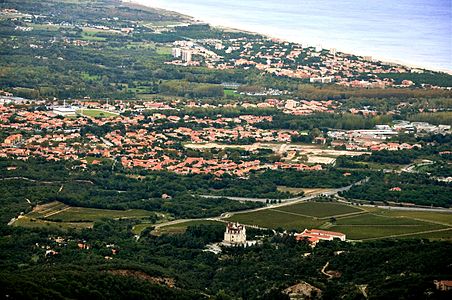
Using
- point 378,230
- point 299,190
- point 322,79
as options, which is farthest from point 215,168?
point 322,79

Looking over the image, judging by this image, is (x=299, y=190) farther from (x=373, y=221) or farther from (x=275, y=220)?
(x=373, y=221)

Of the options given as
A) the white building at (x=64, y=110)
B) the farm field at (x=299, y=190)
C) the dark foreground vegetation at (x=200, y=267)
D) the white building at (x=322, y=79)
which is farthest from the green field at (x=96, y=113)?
the dark foreground vegetation at (x=200, y=267)

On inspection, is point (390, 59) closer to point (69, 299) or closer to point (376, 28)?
point (376, 28)

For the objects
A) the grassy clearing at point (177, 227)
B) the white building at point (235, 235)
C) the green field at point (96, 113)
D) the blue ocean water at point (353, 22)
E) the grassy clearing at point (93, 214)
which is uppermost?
the blue ocean water at point (353, 22)

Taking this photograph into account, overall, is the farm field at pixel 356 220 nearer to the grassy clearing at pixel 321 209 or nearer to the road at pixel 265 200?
the grassy clearing at pixel 321 209

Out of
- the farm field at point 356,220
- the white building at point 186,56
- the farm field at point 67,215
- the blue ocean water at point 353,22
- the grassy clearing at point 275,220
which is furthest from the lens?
the blue ocean water at point 353,22

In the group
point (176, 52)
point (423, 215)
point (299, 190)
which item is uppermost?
point (176, 52)

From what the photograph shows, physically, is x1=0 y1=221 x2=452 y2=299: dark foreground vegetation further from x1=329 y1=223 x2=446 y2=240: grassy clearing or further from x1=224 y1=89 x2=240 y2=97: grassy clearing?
x1=224 y1=89 x2=240 y2=97: grassy clearing

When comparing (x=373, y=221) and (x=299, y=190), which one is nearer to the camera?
(x=373, y=221)
